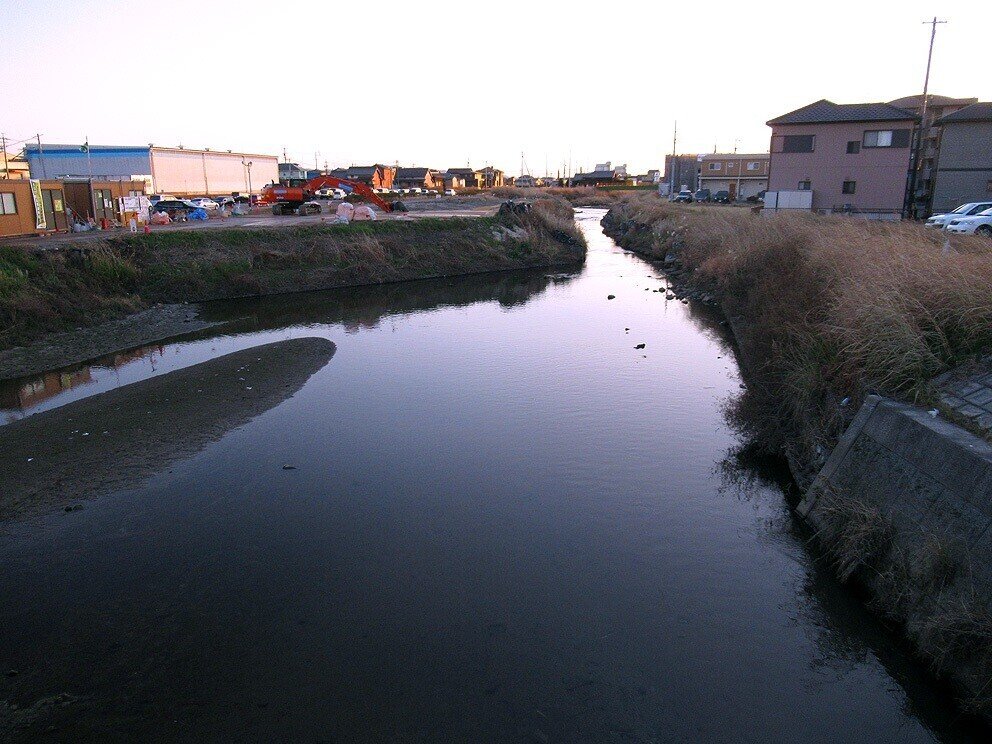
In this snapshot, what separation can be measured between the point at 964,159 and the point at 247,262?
4033 centimetres

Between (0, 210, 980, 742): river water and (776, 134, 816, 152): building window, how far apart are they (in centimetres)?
3809

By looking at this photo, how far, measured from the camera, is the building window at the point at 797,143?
4548 cm

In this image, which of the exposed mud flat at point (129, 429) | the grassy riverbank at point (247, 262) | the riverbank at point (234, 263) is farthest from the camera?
the grassy riverbank at point (247, 262)

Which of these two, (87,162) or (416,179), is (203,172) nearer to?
(87,162)

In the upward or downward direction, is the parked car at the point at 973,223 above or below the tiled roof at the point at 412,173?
below

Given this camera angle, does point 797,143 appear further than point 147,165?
No

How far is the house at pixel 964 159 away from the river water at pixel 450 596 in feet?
119

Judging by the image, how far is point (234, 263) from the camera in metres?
28.8

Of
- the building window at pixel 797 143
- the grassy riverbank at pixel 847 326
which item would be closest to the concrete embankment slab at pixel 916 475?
the grassy riverbank at pixel 847 326

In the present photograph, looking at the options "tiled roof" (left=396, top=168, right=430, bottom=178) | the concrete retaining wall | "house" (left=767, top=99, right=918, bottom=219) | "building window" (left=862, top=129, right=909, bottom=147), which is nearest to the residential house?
"tiled roof" (left=396, top=168, right=430, bottom=178)

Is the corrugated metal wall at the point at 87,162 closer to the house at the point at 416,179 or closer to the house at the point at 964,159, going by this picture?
the house at the point at 416,179

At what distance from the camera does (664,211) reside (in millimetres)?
50375

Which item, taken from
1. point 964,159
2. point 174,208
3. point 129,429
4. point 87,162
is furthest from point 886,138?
point 87,162

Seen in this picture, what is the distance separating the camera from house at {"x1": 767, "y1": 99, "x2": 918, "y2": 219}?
4300 cm
